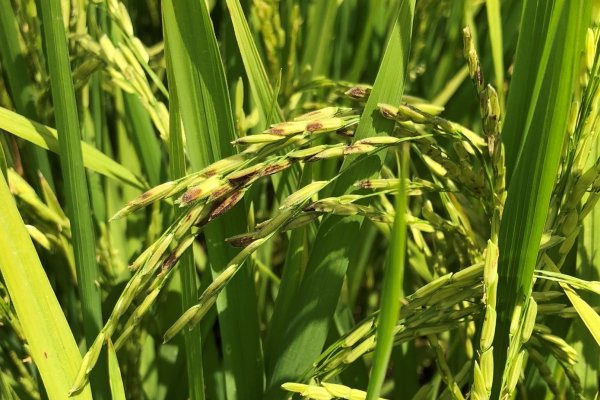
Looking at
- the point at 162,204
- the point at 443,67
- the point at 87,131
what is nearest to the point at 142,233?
the point at 162,204

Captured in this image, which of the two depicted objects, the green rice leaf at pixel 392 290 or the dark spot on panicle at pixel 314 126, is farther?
the dark spot on panicle at pixel 314 126

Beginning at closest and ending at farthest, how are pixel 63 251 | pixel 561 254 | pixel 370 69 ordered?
1. pixel 561 254
2. pixel 63 251
3. pixel 370 69

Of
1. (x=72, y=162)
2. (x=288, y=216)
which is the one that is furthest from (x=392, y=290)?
(x=72, y=162)

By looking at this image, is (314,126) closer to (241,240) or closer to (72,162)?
(241,240)

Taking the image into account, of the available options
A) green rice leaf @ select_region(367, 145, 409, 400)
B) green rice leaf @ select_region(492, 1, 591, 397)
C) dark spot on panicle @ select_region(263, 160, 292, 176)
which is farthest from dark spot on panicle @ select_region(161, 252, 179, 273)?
green rice leaf @ select_region(492, 1, 591, 397)

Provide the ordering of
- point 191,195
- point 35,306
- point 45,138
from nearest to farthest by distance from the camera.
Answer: point 191,195 < point 35,306 < point 45,138

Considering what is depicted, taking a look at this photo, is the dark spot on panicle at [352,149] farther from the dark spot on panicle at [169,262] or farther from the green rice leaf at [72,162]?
the green rice leaf at [72,162]

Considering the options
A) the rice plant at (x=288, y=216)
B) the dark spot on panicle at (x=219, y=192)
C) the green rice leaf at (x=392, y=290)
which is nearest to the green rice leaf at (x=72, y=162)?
the rice plant at (x=288, y=216)

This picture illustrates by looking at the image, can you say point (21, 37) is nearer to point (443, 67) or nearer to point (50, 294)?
point (50, 294)

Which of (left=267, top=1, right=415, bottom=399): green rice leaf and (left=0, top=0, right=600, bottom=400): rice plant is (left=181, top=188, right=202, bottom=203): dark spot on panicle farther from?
(left=267, top=1, right=415, bottom=399): green rice leaf
